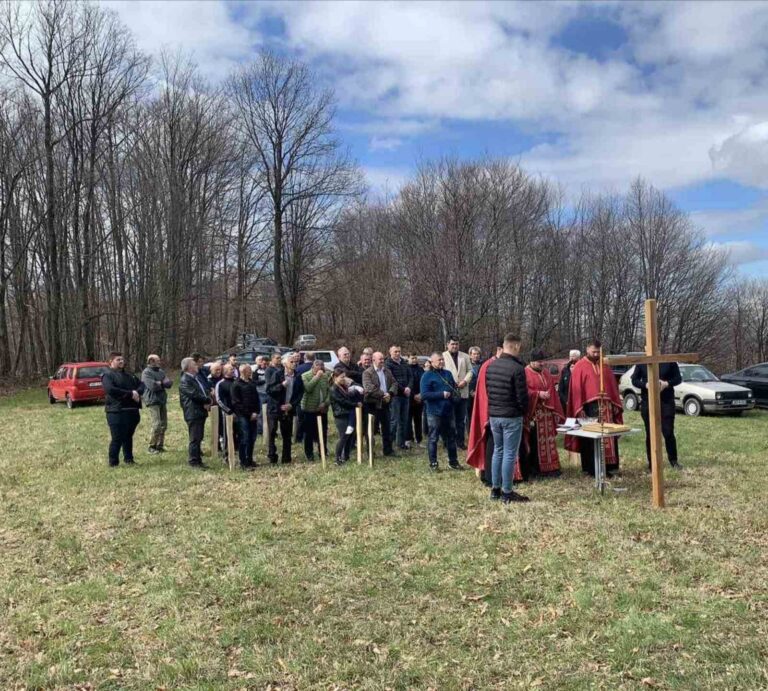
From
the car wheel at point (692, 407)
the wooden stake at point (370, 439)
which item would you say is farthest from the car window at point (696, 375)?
the wooden stake at point (370, 439)

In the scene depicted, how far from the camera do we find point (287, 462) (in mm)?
10109

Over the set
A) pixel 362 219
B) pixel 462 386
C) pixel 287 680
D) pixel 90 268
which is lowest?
pixel 287 680

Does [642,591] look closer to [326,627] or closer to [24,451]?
[326,627]

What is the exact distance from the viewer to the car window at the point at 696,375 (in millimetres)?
17837

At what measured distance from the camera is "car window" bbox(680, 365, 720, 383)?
17.8m

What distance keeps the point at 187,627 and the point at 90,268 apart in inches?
1147

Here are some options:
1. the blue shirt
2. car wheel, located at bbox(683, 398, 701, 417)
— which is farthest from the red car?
car wheel, located at bbox(683, 398, 701, 417)

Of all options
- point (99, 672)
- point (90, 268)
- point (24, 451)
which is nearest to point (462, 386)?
point (99, 672)

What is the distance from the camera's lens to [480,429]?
819 centimetres

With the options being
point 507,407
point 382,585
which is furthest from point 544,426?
point 382,585

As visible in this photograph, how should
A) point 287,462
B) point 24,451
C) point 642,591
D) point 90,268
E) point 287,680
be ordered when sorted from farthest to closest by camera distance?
Result: point 90,268 → point 24,451 → point 287,462 → point 642,591 → point 287,680

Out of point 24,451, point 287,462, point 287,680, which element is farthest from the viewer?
point 24,451

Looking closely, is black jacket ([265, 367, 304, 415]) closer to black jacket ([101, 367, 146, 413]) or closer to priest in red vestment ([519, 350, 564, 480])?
black jacket ([101, 367, 146, 413])

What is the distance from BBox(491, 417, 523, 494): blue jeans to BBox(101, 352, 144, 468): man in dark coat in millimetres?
5828
